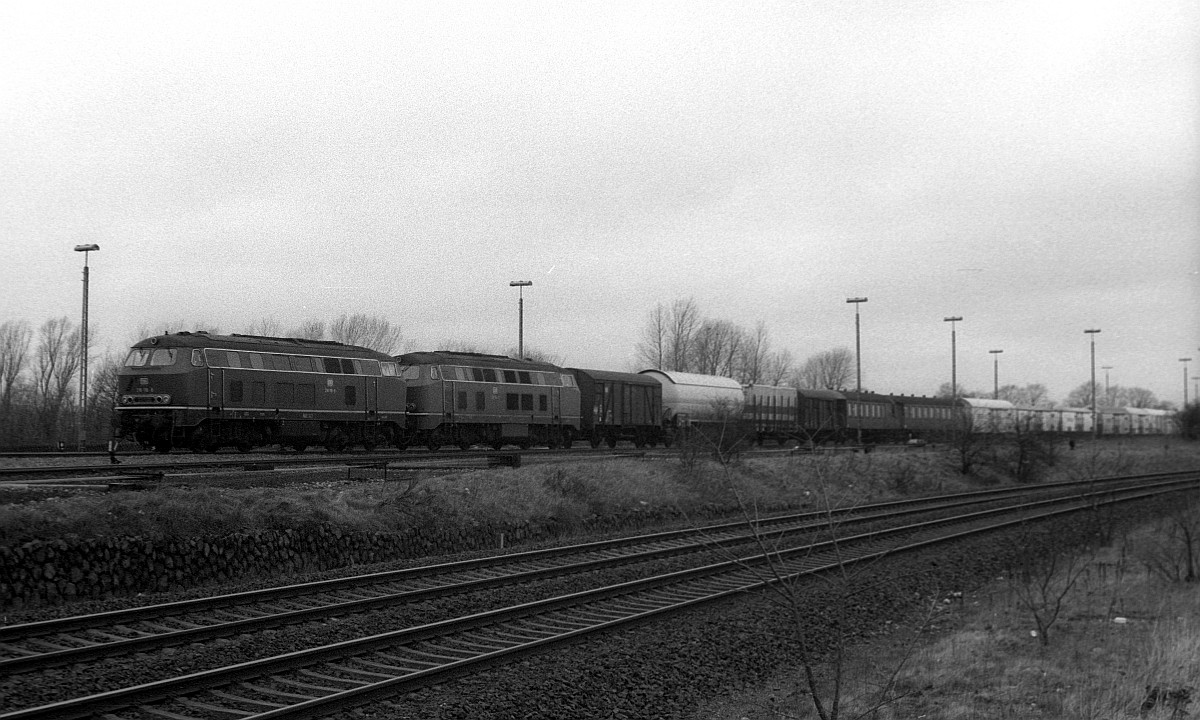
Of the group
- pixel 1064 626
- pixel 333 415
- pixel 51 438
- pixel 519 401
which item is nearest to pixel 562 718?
pixel 1064 626

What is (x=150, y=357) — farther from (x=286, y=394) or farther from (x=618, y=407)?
(x=618, y=407)

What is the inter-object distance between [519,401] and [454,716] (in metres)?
24.6

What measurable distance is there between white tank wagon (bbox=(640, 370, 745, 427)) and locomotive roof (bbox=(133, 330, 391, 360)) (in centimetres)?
1744

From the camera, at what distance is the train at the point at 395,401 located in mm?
22641

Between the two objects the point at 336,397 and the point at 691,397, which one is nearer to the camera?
the point at 336,397

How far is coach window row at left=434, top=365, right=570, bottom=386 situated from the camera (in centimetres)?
2979

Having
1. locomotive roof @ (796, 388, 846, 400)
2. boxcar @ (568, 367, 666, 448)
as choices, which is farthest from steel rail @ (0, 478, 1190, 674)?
locomotive roof @ (796, 388, 846, 400)

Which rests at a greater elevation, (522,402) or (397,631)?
(522,402)

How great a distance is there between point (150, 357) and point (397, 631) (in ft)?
52.8

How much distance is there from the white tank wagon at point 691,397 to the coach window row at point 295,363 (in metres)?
16.6

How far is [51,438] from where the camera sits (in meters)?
34.8

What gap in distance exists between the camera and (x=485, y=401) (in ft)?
101

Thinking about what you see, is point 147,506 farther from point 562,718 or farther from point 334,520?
point 562,718

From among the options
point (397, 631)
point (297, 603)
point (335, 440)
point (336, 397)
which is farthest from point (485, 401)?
point (397, 631)
